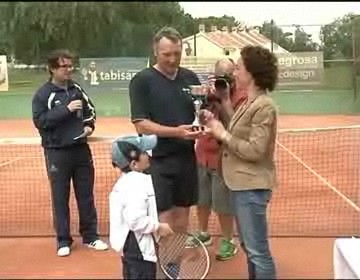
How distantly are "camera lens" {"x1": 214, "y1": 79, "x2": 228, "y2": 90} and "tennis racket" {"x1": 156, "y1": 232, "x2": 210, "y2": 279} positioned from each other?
99cm

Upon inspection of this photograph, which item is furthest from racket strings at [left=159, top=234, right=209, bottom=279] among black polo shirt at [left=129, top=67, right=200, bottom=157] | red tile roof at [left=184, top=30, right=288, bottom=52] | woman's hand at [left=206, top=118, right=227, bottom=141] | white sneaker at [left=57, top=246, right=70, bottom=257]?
red tile roof at [left=184, top=30, right=288, bottom=52]

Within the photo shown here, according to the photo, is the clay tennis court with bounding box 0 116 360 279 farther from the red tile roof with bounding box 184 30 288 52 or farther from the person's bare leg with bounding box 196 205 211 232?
the red tile roof with bounding box 184 30 288 52

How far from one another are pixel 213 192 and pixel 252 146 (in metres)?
1.55

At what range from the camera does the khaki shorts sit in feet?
16.7

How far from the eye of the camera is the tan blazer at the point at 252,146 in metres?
3.76

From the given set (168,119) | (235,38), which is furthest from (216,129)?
(235,38)

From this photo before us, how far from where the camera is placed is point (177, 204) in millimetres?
4410

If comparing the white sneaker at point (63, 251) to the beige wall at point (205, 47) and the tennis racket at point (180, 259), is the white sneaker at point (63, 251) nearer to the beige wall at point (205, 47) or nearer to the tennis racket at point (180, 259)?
the tennis racket at point (180, 259)

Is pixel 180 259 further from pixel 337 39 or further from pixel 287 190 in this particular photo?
pixel 337 39

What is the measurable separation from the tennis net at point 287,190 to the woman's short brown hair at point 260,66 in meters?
2.14

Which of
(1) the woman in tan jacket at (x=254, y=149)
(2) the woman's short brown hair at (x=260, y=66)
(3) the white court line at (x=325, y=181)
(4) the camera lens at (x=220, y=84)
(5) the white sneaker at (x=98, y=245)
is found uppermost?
(2) the woman's short brown hair at (x=260, y=66)

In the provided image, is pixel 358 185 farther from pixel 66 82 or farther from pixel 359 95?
pixel 359 95

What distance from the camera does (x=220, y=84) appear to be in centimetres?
432

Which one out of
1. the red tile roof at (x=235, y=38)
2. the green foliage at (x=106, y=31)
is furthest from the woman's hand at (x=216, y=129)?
the red tile roof at (x=235, y=38)
